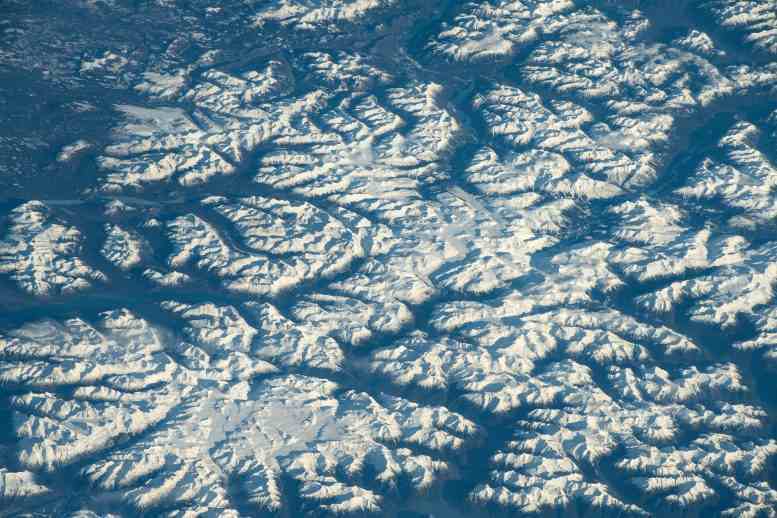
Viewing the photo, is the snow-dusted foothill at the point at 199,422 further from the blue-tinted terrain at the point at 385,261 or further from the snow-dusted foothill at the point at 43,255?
the snow-dusted foothill at the point at 43,255

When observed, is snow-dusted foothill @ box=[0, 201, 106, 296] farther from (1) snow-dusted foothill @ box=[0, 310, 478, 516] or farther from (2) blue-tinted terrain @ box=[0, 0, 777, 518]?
(1) snow-dusted foothill @ box=[0, 310, 478, 516]

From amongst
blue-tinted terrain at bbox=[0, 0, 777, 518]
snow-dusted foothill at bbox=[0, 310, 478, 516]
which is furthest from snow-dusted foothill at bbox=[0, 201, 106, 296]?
snow-dusted foothill at bbox=[0, 310, 478, 516]

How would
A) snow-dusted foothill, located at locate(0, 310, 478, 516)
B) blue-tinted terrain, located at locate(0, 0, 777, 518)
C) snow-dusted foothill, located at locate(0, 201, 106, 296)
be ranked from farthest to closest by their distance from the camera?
snow-dusted foothill, located at locate(0, 201, 106, 296) → blue-tinted terrain, located at locate(0, 0, 777, 518) → snow-dusted foothill, located at locate(0, 310, 478, 516)

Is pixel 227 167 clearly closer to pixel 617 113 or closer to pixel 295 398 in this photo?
pixel 295 398

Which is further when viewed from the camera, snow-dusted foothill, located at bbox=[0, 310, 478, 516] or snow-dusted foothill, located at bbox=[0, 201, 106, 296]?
snow-dusted foothill, located at bbox=[0, 201, 106, 296]

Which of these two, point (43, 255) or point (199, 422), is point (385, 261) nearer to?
point (199, 422)

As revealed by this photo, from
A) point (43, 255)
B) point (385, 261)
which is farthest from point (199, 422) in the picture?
point (385, 261)

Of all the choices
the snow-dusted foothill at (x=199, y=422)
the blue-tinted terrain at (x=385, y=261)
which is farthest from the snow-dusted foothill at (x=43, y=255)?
the snow-dusted foothill at (x=199, y=422)

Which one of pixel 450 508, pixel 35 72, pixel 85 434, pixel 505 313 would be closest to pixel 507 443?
pixel 450 508
